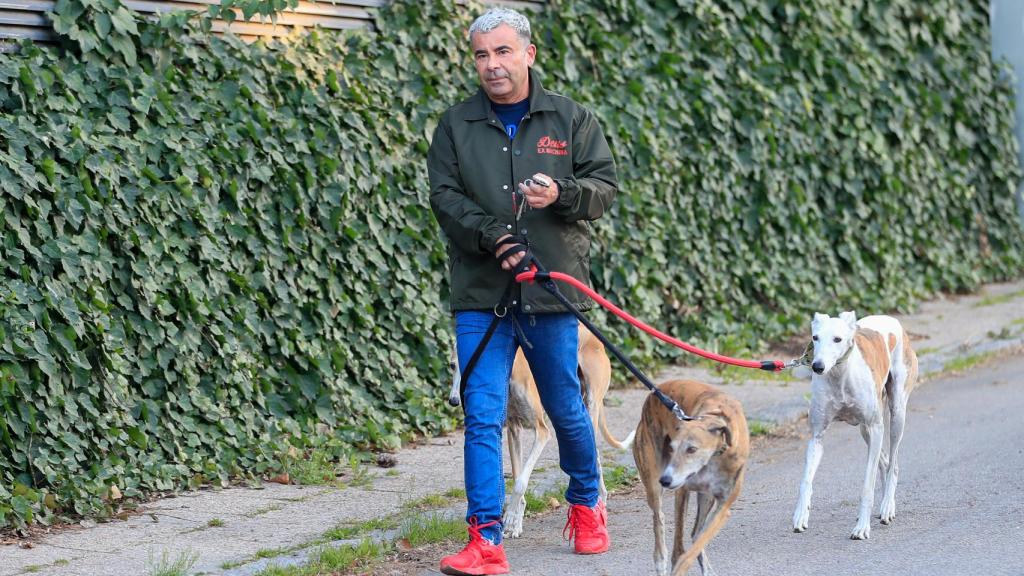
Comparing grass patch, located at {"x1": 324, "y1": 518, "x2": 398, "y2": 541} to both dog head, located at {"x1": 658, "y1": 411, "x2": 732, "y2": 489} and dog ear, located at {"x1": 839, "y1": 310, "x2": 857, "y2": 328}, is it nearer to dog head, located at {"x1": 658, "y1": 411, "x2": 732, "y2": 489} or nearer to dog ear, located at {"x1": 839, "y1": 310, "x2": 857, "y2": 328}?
dog head, located at {"x1": 658, "y1": 411, "x2": 732, "y2": 489}

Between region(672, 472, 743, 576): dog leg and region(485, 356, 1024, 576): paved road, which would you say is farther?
region(485, 356, 1024, 576): paved road

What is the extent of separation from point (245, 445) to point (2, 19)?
8.45 feet

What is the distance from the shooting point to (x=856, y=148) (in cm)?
1242

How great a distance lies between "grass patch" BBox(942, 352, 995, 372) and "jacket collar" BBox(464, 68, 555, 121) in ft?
20.2

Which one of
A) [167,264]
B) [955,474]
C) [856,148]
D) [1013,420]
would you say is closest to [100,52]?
[167,264]

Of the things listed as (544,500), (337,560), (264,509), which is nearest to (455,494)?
(544,500)

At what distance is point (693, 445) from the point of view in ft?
16.6

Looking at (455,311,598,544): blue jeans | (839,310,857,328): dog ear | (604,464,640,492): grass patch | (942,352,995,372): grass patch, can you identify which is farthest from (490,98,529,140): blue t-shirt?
(942,352,995,372): grass patch

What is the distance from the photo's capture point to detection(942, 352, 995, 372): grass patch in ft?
35.0

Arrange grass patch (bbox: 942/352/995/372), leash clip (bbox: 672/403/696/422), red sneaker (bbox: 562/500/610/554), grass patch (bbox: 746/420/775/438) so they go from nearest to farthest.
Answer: leash clip (bbox: 672/403/696/422) → red sneaker (bbox: 562/500/610/554) → grass patch (bbox: 746/420/775/438) → grass patch (bbox: 942/352/995/372)

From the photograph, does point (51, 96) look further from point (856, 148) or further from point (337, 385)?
point (856, 148)

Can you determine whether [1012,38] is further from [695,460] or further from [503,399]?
[695,460]

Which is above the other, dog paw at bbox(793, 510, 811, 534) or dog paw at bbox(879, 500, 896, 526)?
dog paw at bbox(793, 510, 811, 534)

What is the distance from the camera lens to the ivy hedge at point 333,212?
6.50 metres
